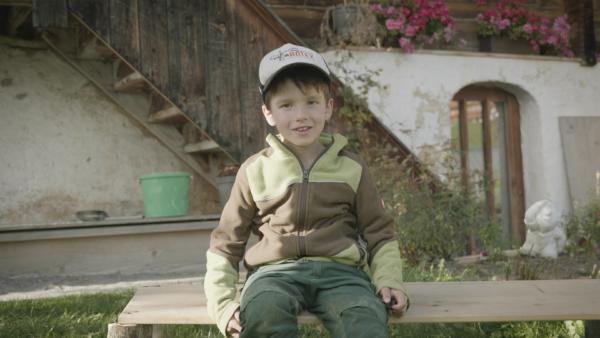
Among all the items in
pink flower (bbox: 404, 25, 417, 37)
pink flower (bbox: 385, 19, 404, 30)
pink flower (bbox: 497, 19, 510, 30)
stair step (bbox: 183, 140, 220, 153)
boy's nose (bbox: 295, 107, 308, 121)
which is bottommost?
boy's nose (bbox: 295, 107, 308, 121)

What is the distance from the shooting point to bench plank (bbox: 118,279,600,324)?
207cm

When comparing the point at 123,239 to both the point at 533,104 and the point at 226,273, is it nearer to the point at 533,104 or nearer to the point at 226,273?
the point at 226,273

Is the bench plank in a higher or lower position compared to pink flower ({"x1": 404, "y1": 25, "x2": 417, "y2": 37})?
lower

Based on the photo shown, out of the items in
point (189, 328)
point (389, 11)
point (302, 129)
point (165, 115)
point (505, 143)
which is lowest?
point (189, 328)

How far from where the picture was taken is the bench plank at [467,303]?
6.80 feet

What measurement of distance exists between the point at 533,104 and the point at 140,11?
174 inches

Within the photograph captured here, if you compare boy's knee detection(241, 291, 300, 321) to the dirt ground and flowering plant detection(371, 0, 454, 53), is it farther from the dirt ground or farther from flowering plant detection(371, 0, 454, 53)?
flowering plant detection(371, 0, 454, 53)

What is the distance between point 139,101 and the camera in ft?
21.6

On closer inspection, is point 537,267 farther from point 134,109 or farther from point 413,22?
point 134,109

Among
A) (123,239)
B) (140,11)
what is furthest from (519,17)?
(123,239)

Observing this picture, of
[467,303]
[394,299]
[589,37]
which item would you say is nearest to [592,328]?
[467,303]

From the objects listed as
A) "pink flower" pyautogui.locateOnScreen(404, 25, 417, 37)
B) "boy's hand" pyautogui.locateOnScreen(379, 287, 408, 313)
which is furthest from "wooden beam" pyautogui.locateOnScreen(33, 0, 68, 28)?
"boy's hand" pyautogui.locateOnScreen(379, 287, 408, 313)

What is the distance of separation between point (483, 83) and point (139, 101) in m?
3.66

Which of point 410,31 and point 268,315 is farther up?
point 410,31
